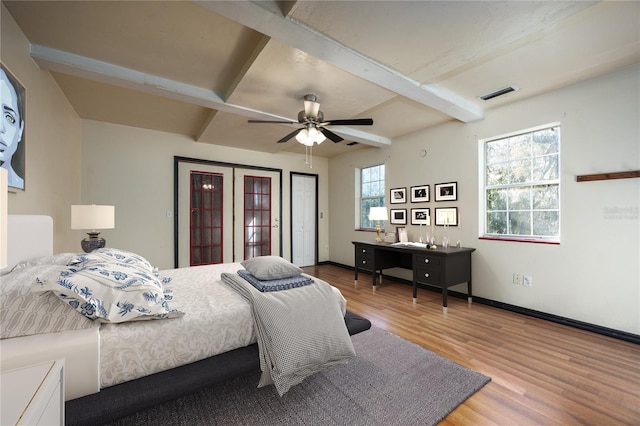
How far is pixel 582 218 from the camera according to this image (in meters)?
2.74

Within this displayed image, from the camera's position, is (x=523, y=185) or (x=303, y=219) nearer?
(x=523, y=185)

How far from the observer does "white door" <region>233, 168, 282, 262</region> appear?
5176 millimetres

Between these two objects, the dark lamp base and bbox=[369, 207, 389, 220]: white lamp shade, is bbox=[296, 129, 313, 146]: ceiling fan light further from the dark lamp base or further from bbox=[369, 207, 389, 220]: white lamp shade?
the dark lamp base

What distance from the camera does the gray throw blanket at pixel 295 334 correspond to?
1.50 metres

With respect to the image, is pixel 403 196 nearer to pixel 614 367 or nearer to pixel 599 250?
pixel 599 250

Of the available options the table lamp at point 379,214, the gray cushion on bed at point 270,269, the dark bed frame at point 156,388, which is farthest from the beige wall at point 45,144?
the table lamp at point 379,214

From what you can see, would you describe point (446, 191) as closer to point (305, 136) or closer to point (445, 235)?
point (445, 235)

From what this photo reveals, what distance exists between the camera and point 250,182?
532cm

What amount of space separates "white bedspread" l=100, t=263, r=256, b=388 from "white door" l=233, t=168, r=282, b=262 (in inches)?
133

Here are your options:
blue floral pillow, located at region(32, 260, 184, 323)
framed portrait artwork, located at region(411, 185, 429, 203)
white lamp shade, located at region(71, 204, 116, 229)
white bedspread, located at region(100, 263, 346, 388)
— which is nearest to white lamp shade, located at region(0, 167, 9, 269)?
blue floral pillow, located at region(32, 260, 184, 323)

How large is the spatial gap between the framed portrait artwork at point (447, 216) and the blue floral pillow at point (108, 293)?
3.67m

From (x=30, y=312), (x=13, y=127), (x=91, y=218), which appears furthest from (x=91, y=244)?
(x=30, y=312)

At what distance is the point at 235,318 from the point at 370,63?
2.25 m

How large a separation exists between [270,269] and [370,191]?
377cm
